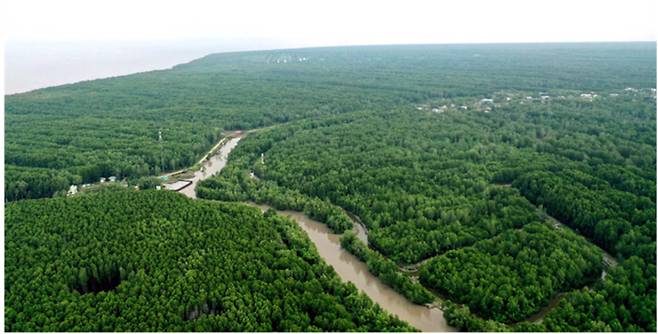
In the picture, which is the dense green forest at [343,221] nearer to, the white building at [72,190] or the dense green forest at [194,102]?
the dense green forest at [194,102]

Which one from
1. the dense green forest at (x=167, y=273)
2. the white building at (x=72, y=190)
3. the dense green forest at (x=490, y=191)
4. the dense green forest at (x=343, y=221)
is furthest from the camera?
the white building at (x=72, y=190)

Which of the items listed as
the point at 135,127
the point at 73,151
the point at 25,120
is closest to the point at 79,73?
the point at 25,120

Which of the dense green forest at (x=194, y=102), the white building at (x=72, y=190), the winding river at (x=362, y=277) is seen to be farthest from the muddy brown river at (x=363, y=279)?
the dense green forest at (x=194, y=102)

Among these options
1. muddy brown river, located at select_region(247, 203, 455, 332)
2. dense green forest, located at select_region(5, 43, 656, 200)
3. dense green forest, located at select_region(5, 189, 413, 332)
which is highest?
dense green forest, located at select_region(5, 43, 656, 200)

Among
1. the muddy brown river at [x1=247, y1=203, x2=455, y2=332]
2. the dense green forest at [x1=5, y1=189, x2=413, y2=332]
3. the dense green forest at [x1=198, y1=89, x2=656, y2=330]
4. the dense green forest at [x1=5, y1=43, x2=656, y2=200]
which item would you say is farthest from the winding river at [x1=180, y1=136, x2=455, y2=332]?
the dense green forest at [x1=5, y1=43, x2=656, y2=200]

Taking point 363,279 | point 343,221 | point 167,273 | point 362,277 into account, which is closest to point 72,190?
point 167,273

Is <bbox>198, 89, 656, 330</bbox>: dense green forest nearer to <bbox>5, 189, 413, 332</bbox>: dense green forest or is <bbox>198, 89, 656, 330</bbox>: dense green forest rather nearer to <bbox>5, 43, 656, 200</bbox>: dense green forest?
<bbox>5, 189, 413, 332</bbox>: dense green forest

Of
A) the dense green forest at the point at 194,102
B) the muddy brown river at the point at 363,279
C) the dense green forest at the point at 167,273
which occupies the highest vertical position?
the dense green forest at the point at 194,102
